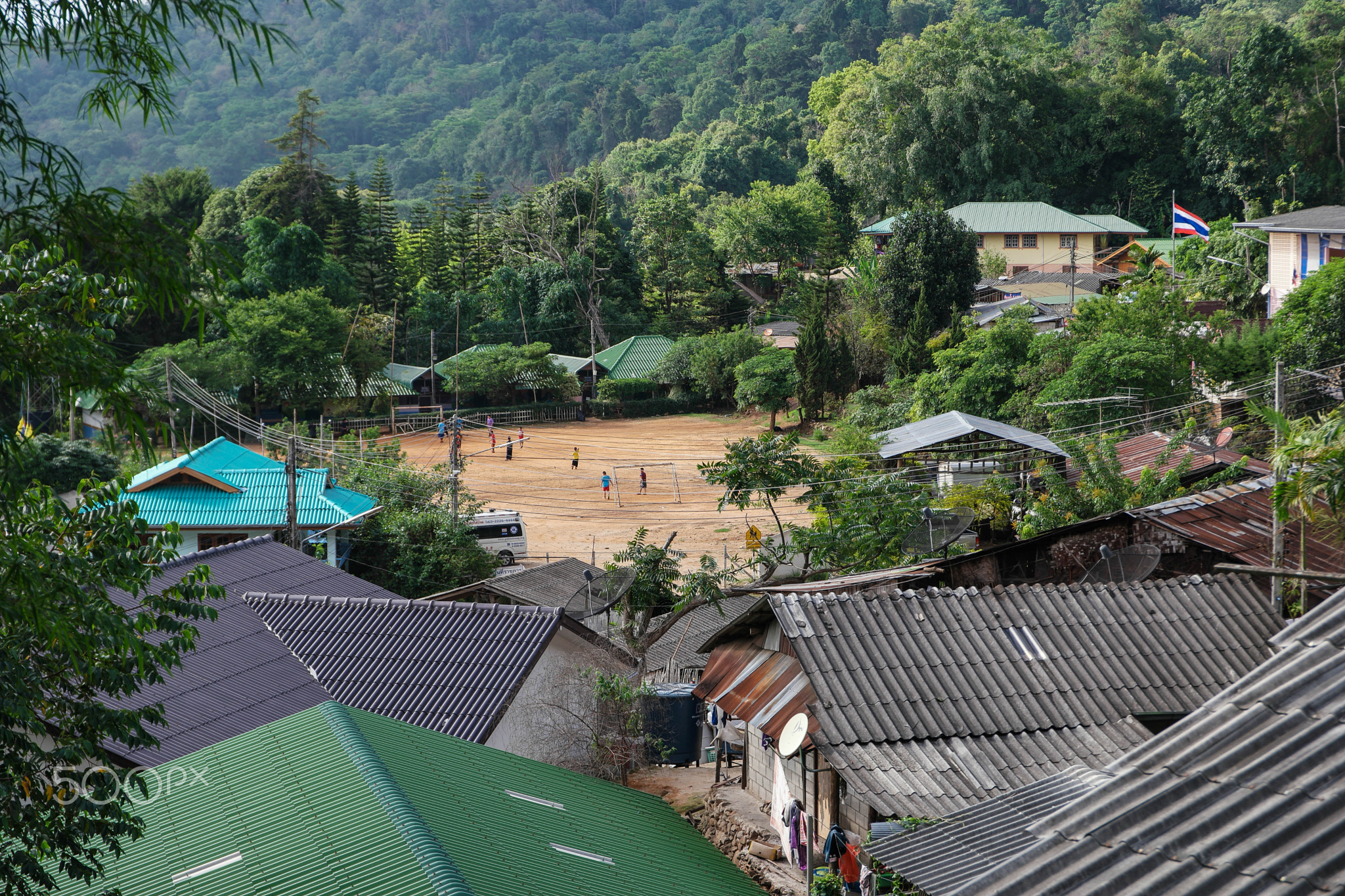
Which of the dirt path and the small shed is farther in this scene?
the dirt path

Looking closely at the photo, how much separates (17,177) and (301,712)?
615cm

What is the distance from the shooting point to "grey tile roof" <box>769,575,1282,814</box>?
9.51m

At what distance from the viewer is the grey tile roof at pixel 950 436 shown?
84.7 ft

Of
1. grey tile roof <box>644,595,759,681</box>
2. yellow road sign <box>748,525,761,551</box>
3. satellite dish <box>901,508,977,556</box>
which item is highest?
satellite dish <box>901,508,977,556</box>

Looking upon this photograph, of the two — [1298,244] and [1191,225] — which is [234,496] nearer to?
[1298,244]

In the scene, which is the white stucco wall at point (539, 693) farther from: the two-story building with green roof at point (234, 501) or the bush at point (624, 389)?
the bush at point (624, 389)

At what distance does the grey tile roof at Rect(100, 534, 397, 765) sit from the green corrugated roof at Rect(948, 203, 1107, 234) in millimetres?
49400

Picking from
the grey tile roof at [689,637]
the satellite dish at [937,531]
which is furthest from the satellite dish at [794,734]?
the grey tile roof at [689,637]

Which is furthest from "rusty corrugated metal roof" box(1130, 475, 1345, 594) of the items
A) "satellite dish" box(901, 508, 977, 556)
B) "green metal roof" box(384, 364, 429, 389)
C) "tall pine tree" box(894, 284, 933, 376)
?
"green metal roof" box(384, 364, 429, 389)

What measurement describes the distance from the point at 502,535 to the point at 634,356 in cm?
2763

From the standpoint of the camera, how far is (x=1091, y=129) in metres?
66.7

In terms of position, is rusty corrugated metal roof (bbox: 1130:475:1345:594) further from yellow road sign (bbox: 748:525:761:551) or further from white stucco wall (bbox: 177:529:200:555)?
white stucco wall (bbox: 177:529:200:555)

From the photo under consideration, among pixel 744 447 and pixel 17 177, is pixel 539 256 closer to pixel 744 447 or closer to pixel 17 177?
pixel 744 447

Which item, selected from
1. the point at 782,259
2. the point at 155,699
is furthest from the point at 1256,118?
the point at 155,699
